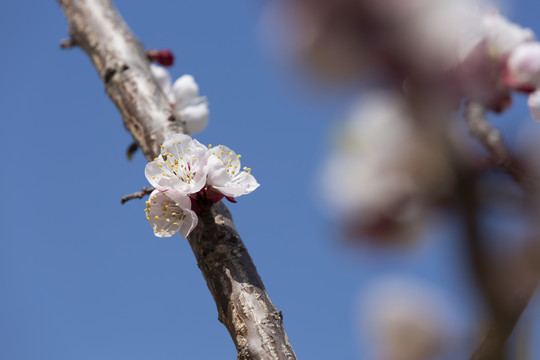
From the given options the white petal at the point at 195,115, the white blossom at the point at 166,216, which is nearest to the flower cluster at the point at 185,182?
the white blossom at the point at 166,216

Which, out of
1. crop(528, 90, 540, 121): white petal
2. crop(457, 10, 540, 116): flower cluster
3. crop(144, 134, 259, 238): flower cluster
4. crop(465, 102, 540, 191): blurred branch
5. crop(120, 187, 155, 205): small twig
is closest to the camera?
crop(465, 102, 540, 191): blurred branch

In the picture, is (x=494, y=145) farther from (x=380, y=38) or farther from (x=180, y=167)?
(x=180, y=167)

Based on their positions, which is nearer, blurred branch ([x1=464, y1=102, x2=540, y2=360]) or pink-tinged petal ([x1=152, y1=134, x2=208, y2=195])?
blurred branch ([x1=464, y1=102, x2=540, y2=360])

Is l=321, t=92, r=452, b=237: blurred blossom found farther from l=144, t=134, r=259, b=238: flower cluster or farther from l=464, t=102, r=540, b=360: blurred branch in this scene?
l=144, t=134, r=259, b=238: flower cluster

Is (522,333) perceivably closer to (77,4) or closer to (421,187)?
(421,187)

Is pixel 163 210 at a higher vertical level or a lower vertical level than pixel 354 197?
higher

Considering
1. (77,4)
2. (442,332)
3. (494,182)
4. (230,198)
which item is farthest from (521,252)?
(77,4)

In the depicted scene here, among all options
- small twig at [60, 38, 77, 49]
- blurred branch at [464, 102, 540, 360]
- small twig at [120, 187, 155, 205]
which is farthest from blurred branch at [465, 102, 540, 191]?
small twig at [60, 38, 77, 49]
